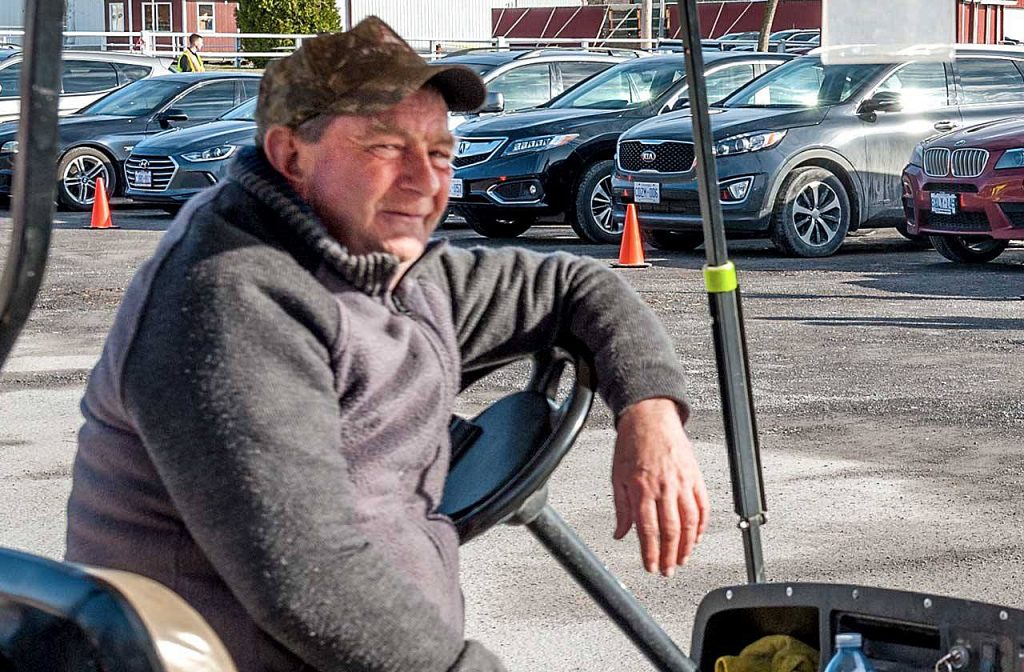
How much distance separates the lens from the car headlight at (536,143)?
14.7 metres

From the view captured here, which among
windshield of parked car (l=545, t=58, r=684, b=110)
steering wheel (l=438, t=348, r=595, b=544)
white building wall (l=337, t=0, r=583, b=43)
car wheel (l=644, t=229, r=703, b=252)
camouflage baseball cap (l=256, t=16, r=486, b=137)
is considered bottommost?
car wheel (l=644, t=229, r=703, b=252)

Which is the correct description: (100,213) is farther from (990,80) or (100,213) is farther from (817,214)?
(990,80)

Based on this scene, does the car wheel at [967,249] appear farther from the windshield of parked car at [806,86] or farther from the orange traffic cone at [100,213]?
the orange traffic cone at [100,213]

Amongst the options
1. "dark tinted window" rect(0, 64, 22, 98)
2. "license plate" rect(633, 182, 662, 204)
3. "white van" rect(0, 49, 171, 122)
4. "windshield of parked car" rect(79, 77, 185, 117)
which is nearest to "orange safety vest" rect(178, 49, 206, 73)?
"white van" rect(0, 49, 171, 122)

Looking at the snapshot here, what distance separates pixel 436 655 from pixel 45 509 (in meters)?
3.91

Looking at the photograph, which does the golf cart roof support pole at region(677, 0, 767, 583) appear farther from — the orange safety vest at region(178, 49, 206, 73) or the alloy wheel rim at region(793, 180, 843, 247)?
the orange safety vest at region(178, 49, 206, 73)

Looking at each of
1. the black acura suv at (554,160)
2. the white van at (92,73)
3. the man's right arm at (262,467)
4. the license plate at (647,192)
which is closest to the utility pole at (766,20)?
the black acura suv at (554,160)

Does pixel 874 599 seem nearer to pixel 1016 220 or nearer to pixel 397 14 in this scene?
pixel 1016 220

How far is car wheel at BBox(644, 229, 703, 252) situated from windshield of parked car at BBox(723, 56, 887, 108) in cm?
111

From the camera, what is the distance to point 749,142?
13.5 metres

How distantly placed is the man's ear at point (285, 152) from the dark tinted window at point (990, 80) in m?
12.9

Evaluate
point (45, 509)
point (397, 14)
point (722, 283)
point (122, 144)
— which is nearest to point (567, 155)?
point (122, 144)

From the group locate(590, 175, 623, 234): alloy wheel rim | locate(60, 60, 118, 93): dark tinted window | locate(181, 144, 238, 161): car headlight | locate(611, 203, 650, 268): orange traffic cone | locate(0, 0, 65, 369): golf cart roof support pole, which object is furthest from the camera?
locate(60, 60, 118, 93): dark tinted window

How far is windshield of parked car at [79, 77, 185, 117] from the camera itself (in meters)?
19.8
